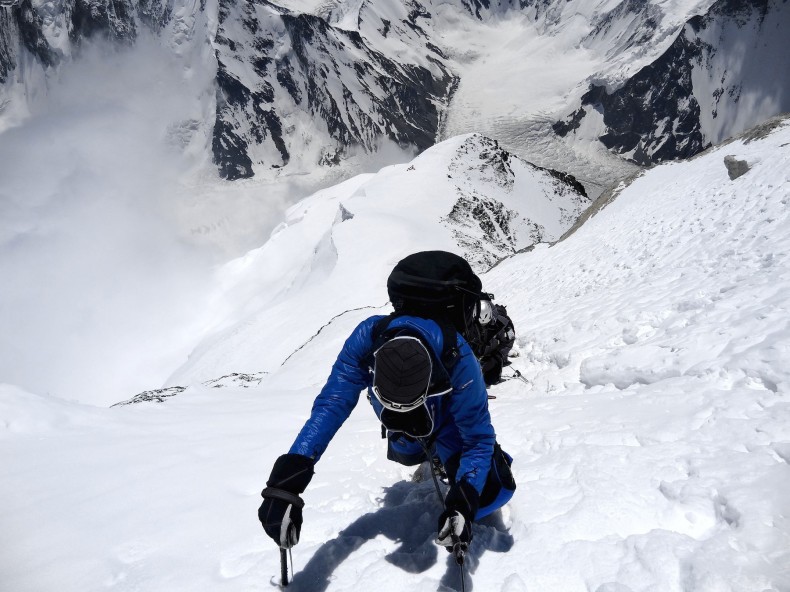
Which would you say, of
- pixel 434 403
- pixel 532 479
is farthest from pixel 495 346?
pixel 434 403

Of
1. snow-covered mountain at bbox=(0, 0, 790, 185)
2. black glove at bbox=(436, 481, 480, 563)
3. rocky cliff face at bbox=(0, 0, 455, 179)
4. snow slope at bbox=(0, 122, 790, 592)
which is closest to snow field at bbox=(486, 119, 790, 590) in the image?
snow slope at bbox=(0, 122, 790, 592)

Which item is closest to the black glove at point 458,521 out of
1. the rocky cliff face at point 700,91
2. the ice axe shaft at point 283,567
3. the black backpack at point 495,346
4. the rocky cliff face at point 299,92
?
the ice axe shaft at point 283,567

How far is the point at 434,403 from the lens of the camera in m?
2.63

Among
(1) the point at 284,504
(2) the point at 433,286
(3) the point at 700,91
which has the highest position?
(3) the point at 700,91

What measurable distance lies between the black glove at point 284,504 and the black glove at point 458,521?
697 millimetres

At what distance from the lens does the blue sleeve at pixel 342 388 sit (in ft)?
8.40

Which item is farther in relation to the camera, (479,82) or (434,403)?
(479,82)

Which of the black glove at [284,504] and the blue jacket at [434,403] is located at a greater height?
the blue jacket at [434,403]

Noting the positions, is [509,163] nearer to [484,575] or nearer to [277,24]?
[484,575]

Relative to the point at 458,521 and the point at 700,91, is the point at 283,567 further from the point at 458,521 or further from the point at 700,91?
the point at 700,91

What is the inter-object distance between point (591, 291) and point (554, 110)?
529 ft

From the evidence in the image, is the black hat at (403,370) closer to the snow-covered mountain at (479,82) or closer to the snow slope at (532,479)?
the snow slope at (532,479)

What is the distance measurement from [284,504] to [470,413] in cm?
107

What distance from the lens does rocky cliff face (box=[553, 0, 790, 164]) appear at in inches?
5162
